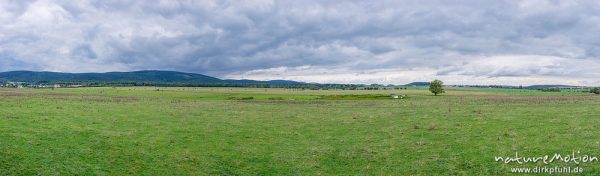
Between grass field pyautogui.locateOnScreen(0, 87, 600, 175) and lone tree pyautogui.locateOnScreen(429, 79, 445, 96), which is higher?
lone tree pyautogui.locateOnScreen(429, 79, 445, 96)

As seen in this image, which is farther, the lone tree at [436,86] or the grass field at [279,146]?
the lone tree at [436,86]

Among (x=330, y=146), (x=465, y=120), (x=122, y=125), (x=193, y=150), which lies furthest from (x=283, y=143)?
(x=465, y=120)

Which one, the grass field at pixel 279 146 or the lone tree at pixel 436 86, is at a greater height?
the lone tree at pixel 436 86

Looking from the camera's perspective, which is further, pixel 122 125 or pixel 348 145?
pixel 122 125

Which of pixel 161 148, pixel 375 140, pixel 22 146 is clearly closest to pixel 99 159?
pixel 161 148

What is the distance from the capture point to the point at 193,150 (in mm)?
22984

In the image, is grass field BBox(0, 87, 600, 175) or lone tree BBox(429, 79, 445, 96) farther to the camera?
lone tree BBox(429, 79, 445, 96)

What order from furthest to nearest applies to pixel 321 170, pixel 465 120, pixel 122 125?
pixel 465 120 < pixel 122 125 < pixel 321 170

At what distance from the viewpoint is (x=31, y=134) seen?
25.3 meters

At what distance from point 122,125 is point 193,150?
11.7m

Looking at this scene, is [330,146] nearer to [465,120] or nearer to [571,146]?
[571,146]

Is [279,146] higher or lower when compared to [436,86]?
lower

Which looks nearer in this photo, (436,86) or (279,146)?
(279,146)

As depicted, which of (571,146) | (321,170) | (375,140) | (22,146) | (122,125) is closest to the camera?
(321,170)
